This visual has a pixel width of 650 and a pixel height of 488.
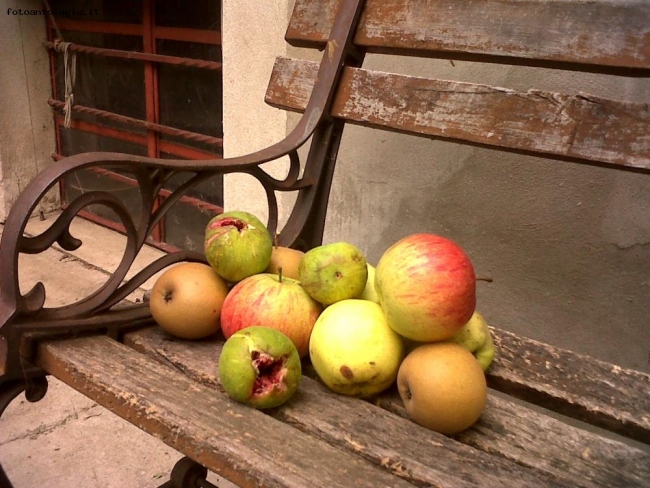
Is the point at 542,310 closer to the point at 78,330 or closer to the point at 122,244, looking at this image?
the point at 78,330

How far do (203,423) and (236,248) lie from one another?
35 centimetres

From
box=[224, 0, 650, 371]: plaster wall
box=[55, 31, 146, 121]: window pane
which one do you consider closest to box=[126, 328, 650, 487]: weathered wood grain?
box=[224, 0, 650, 371]: plaster wall

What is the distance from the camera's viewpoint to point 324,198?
4.89ft

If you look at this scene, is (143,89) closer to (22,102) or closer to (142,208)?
(22,102)

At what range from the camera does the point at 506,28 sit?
1.28m

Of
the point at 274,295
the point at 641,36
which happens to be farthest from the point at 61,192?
the point at 641,36

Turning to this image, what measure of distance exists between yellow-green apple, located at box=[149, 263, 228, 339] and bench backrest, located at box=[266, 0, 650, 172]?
0.52 m

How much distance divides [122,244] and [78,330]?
2331 mm

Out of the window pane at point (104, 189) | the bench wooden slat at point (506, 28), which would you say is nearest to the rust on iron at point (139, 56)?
the window pane at point (104, 189)

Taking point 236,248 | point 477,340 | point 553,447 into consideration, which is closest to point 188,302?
point 236,248

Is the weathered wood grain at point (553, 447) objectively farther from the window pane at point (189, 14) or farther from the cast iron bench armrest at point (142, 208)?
the window pane at point (189, 14)

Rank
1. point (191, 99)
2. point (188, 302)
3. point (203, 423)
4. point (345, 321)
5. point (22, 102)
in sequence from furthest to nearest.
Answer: point (22, 102), point (191, 99), point (188, 302), point (345, 321), point (203, 423)

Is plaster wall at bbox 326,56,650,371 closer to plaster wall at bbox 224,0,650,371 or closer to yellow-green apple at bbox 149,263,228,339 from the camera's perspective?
plaster wall at bbox 224,0,650,371

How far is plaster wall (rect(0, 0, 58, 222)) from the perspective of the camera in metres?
3.35
